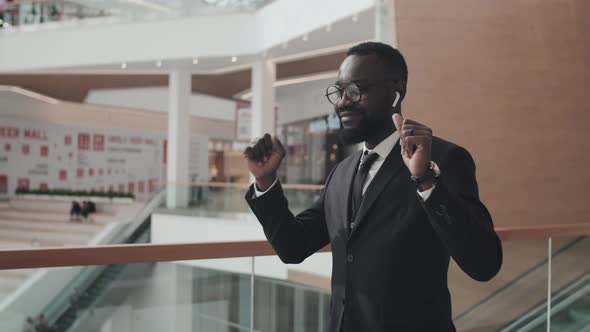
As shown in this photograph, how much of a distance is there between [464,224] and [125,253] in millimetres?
1238

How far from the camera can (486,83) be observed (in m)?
4.66

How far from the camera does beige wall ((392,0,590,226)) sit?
454 centimetres

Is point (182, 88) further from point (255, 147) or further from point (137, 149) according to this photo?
point (255, 147)

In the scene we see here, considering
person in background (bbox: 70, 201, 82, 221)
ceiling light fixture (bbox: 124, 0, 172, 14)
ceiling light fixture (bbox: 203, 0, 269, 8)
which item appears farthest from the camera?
person in background (bbox: 70, 201, 82, 221)

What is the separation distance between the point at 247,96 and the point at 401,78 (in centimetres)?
1929

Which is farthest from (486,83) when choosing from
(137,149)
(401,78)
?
(137,149)

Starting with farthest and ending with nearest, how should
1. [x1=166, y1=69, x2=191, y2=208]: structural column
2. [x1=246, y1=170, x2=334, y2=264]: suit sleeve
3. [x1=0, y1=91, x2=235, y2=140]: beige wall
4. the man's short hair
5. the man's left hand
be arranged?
1. [x1=0, y1=91, x2=235, y2=140]: beige wall
2. [x1=166, y1=69, x2=191, y2=208]: structural column
3. [x1=246, y1=170, x2=334, y2=264]: suit sleeve
4. the man's short hair
5. the man's left hand

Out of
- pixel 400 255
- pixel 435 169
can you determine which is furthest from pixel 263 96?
pixel 435 169

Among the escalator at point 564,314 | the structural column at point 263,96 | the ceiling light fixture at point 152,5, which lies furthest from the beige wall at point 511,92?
Answer: the ceiling light fixture at point 152,5

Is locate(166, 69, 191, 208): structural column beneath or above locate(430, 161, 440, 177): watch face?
above

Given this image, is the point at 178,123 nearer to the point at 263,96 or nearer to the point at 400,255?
the point at 263,96

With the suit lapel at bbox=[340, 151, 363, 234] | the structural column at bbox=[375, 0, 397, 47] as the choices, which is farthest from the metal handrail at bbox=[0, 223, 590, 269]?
the structural column at bbox=[375, 0, 397, 47]

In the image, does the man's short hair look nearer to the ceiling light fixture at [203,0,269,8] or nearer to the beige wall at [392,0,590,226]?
the beige wall at [392,0,590,226]

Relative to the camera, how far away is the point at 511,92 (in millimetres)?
4738
